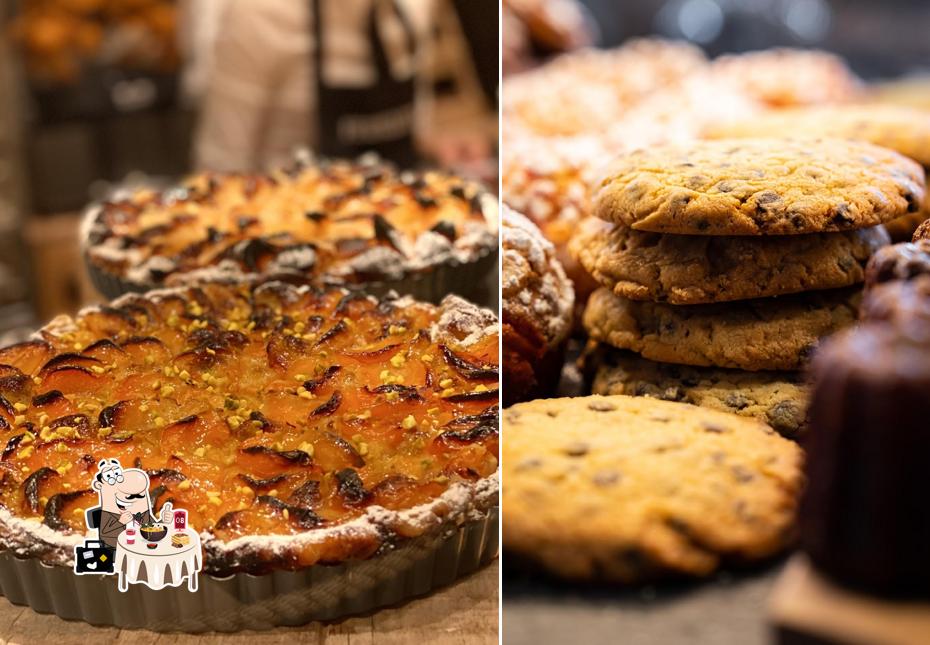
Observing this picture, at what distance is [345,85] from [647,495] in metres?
2.98

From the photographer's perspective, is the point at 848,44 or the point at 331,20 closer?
the point at 331,20

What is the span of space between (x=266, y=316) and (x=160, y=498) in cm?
70

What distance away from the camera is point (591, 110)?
363 cm

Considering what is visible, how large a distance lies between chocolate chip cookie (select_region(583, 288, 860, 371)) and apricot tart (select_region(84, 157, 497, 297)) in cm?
77

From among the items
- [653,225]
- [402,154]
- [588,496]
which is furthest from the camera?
[402,154]

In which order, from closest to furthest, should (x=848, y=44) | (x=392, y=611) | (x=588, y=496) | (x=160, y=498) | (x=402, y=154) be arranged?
(x=588, y=496) → (x=160, y=498) → (x=392, y=611) → (x=402, y=154) → (x=848, y=44)

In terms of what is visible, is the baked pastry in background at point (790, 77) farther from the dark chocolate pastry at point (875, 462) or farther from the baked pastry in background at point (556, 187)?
the dark chocolate pastry at point (875, 462)

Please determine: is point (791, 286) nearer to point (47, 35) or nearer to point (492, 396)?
point (492, 396)

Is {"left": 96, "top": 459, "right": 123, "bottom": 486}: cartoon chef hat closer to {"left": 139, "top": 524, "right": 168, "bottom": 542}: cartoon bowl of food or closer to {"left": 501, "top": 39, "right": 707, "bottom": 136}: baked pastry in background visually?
{"left": 139, "top": 524, "right": 168, "bottom": 542}: cartoon bowl of food

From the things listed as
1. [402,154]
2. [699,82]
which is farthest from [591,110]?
[402,154]

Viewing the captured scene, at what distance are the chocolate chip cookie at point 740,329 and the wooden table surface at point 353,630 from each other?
53 centimetres

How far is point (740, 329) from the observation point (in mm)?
1622

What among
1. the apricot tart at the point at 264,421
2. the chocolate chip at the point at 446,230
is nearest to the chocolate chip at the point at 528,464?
the apricot tart at the point at 264,421

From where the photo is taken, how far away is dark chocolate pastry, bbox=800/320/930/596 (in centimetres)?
87
